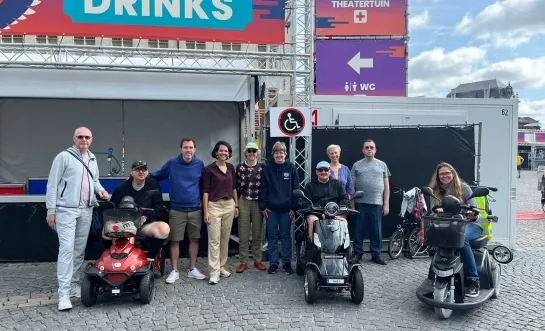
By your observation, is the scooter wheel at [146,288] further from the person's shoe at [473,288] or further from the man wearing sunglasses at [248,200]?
the person's shoe at [473,288]

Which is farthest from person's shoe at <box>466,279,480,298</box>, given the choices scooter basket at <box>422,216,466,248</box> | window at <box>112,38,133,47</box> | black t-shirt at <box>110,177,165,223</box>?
window at <box>112,38,133,47</box>

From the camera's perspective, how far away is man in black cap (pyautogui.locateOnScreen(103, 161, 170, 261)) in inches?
194

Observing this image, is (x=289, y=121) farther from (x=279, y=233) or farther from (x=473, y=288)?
(x=473, y=288)

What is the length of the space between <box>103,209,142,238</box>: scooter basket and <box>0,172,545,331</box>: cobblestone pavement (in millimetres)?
787

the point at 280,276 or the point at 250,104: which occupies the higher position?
the point at 250,104

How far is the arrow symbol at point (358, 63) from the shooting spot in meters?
12.2

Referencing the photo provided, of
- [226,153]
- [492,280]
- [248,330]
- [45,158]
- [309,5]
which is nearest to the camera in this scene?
[248,330]

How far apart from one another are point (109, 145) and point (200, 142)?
1883mm

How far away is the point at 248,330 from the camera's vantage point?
13.3 ft

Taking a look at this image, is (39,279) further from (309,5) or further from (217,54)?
(309,5)

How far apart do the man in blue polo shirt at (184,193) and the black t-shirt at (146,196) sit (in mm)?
233

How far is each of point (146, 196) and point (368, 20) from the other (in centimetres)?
964

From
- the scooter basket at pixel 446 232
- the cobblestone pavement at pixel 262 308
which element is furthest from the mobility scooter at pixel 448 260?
the cobblestone pavement at pixel 262 308

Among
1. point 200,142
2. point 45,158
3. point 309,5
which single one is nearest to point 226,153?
point 309,5
